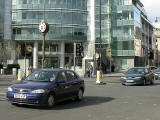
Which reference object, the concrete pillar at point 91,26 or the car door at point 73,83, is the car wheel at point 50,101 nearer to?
the car door at point 73,83

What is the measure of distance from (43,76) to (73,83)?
1444mm

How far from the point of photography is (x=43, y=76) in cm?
1175

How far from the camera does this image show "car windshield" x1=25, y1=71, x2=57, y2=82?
1149 centimetres

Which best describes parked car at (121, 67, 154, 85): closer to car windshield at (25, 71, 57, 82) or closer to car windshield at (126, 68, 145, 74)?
car windshield at (126, 68, 145, 74)

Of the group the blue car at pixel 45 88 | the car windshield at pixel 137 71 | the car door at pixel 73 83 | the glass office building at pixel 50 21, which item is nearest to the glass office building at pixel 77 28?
the glass office building at pixel 50 21

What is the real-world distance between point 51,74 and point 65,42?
5848 centimetres

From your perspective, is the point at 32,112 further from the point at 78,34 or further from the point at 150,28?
the point at 150,28

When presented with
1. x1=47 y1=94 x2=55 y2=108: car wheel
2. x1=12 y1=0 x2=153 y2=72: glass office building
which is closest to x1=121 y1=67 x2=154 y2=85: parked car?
x1=47 y1=94 x2=55 y2=108: car wheel

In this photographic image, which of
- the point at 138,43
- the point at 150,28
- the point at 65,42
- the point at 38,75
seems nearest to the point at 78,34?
the point at 65,42

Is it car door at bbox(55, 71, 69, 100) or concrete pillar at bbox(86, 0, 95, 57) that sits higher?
concrete pillar at bbox(86, 0, 95, 57)

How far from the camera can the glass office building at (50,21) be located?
6662 cm

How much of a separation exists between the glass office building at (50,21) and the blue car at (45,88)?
179 ft

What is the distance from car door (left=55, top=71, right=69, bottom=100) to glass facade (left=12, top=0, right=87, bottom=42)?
5499 cm

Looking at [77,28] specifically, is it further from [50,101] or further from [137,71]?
[50,101]
